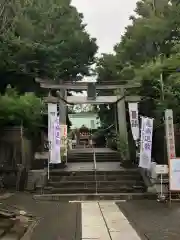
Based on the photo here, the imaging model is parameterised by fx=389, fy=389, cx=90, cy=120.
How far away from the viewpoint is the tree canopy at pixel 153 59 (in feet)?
64.4

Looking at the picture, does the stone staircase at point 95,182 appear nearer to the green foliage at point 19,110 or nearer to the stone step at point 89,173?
the stone step at point 89,173

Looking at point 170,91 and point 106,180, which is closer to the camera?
point 106,180

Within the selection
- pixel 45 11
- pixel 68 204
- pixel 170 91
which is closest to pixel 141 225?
pixel 68 204

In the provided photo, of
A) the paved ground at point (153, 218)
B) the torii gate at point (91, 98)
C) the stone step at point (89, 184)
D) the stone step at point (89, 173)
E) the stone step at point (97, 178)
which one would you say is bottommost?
the paved ground at point (153, 218)

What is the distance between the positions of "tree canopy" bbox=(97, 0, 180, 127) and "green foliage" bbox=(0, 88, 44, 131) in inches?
221

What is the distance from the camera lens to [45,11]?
Answer: 92.2 feet

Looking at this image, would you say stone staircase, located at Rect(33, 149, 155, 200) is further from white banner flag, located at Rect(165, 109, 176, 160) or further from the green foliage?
the green foliage

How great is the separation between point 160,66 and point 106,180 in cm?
691

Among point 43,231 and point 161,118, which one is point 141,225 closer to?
point 43,231

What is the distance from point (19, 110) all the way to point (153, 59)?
33.0 ft

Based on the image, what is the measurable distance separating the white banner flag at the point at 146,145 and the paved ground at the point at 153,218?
246 centimetres

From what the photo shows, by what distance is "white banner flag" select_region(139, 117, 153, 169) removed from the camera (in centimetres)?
1700

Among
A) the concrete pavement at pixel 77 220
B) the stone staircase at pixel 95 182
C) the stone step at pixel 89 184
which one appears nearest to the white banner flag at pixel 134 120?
the stone staircase at pixel 95 182

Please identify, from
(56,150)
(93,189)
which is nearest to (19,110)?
(56,150)
